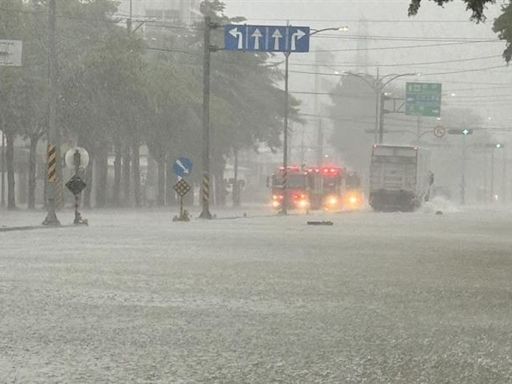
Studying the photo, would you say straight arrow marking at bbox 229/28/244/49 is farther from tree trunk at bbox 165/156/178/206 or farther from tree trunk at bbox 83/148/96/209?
tree trunk at bbox 165/156/178/206

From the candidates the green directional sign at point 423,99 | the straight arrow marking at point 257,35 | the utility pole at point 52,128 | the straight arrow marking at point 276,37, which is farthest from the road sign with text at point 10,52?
the green directional sign at point 423,99

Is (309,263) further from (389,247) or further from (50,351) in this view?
(50,351)

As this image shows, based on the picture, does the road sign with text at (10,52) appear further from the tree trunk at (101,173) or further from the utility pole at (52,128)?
the tree trunk at (101,173)

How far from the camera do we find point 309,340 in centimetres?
862

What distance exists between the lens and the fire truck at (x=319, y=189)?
67.5 meters

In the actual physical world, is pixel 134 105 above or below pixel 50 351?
above

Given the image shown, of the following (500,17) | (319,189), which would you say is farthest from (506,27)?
(319,189)

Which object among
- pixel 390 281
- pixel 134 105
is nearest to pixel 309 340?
pixel 390 281

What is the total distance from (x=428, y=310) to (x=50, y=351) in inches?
173

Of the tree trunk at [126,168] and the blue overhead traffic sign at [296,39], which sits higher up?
the blue overhead traffic sign at [296,39]

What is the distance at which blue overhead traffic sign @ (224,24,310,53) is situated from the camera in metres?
41.2

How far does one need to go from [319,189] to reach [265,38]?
3177 cm

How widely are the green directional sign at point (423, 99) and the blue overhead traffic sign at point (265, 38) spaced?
3198cm

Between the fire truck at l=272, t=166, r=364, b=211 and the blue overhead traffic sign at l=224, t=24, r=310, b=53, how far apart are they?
22177 mm
